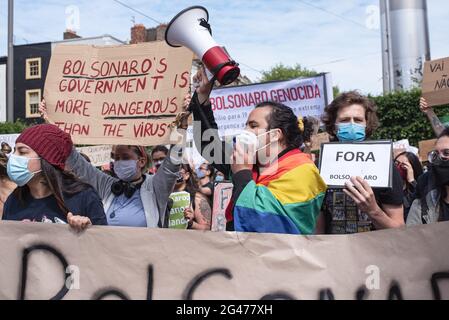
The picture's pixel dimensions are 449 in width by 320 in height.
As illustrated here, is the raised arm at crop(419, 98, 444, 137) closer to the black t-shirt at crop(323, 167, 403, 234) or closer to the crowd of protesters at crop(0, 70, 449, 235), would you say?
the crowd of protesters at crop(0, 70, 449, 235)

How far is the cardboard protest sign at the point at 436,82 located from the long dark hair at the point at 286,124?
9.31 feet

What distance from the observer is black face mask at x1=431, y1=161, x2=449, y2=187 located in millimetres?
3129

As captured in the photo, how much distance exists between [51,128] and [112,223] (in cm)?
63

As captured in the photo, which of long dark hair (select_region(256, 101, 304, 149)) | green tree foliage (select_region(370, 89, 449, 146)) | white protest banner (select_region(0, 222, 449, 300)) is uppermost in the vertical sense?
green tree foliage (select_region(370, 89, 449, 146))

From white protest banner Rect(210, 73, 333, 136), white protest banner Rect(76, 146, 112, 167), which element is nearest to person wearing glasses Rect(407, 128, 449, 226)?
white protest banner Rect(210, 73, 333, 136)

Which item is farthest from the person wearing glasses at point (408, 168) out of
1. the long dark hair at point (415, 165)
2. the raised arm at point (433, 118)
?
the raised arm at point (433, 118)

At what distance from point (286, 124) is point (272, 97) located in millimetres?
4607

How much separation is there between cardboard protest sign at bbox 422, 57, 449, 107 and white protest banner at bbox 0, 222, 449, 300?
3.39m

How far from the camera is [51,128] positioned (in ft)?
10.6

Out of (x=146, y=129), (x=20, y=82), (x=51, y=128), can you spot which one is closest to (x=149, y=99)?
(x=146, y=129)

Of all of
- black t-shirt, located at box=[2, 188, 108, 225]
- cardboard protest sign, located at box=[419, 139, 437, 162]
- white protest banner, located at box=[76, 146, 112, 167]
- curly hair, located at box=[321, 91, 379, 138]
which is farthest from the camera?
white protest banner, located at box=[76, 146, 112, 167]

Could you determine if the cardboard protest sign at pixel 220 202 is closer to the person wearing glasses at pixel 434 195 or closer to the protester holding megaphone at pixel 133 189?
the protester holding megaphone at pixel 133 189

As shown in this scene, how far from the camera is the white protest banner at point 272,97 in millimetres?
7043
